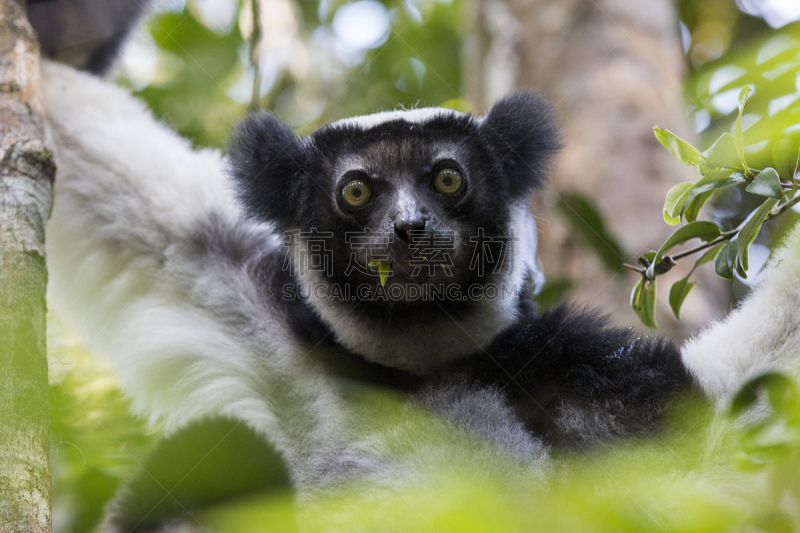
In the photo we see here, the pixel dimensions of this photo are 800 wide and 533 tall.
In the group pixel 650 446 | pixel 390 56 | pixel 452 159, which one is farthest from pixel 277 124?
pixel 390 56

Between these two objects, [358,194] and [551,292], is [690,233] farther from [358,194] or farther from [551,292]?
[551,292]

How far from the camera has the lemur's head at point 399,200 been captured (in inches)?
100

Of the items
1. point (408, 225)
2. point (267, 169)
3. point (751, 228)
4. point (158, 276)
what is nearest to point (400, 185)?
point (408, 225)

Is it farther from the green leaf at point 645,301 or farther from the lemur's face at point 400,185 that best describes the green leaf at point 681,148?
the lemur's face at point 400,185

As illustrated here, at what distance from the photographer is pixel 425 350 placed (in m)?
2.68

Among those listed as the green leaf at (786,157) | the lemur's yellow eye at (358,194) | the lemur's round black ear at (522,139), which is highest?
the green leaf at (786,157)

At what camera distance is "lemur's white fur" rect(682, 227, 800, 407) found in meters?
2.13

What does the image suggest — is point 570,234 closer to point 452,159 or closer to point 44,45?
point 452,159

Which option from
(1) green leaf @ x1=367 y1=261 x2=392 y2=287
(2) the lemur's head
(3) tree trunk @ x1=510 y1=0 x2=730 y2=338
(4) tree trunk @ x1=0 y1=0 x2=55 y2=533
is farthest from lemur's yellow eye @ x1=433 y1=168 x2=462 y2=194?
(3) tree trunk @ x1=510 y1=0 x2=730 y2=338

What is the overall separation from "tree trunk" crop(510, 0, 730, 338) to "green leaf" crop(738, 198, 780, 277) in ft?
7.26

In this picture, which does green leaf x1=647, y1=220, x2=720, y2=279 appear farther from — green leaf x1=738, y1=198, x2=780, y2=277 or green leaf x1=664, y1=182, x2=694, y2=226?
green leaf x1=738, y1=198, x2=780, y2=277

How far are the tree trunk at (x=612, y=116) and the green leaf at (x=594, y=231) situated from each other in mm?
593

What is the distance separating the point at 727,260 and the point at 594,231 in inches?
58.3

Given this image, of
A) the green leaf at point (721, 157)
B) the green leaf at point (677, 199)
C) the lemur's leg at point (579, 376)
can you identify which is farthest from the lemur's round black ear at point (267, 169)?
the green leaf at point (721, 157)
